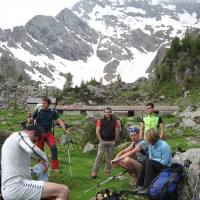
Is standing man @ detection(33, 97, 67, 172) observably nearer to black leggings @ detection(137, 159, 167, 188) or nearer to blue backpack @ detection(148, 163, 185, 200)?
black leggings @ detection(137, 159, 167, 188)

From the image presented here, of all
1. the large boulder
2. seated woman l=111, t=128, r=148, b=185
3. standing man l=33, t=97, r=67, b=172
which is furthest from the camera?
standing man l=33, t=97, r=67, b=172

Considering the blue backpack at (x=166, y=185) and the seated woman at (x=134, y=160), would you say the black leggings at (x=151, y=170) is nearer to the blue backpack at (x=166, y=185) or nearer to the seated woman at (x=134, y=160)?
the blue backpack at (x=166, y=185)

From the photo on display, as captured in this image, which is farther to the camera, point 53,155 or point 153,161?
point 53,155

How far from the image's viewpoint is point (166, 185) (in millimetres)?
13531

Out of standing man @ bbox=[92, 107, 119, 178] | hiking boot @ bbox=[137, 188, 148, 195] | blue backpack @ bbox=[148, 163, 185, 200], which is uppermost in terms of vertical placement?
standing man @ bbox=[92, 107, 119, 178]

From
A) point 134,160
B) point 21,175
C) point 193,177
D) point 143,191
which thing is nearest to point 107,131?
point 134,160

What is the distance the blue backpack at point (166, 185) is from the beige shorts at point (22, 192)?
3373 millimetres

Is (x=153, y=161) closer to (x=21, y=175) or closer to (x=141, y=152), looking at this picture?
(x=141, y=152)

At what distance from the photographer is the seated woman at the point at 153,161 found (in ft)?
48.6

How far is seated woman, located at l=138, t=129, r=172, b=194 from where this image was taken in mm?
14805

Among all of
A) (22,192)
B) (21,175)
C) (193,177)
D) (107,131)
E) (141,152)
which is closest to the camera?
(22,192)

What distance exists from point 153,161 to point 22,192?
463 centimetres

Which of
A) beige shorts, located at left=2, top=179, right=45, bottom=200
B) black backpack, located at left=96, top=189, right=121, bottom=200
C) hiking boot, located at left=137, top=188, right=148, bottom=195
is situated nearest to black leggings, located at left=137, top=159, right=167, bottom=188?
hiking boot, located at left=137, top=188, right=148, bottom=195

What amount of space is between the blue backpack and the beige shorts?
337 centimetres
